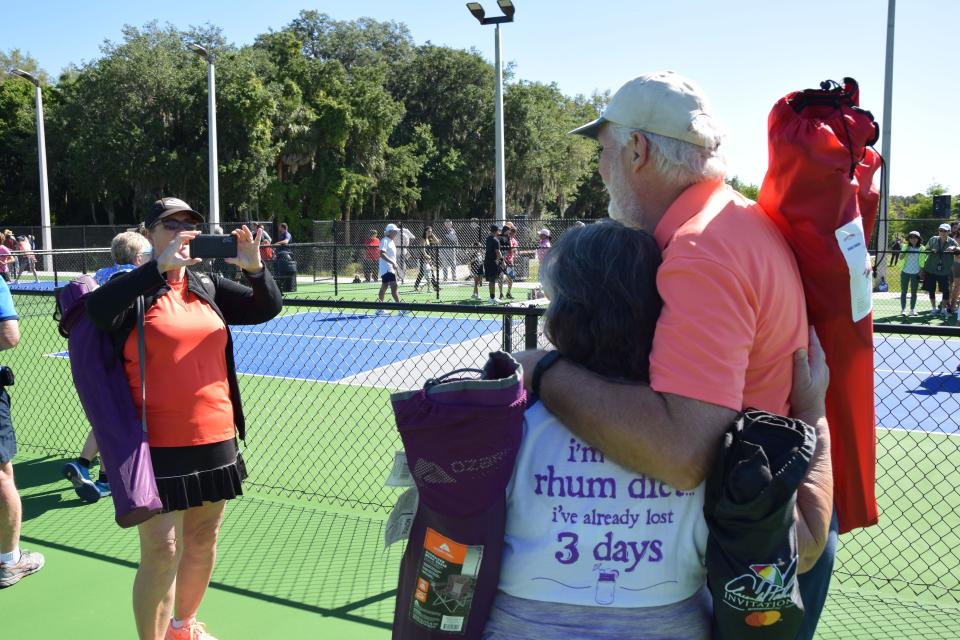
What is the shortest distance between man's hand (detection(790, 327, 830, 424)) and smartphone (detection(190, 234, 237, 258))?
231 cm

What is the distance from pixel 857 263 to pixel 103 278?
450 centimetres

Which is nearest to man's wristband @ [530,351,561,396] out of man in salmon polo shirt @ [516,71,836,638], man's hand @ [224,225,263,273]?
man in salmon polo shirt @ [516,71,836,638]

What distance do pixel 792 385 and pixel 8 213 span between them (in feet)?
166

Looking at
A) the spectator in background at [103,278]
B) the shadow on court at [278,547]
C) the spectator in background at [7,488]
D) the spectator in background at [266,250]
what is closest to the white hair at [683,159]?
the shadow on court at [278,547]

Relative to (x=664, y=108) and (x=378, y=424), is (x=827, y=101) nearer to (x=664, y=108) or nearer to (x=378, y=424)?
(x=664, y=108)

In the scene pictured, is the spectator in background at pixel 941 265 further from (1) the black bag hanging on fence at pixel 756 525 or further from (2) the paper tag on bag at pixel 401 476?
(2) the paper tag on bag at pixel 401 476

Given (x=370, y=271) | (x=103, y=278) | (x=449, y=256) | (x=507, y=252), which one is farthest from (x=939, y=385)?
(x=370, y=271)

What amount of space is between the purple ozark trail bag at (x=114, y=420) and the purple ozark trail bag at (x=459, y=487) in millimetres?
1655

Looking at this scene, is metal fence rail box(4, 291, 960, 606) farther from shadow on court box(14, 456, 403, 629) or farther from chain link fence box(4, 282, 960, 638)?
shadow on court box(14, 456, 403, 629)

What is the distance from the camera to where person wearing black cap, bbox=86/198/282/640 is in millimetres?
2984

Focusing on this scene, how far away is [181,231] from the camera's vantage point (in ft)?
10.8

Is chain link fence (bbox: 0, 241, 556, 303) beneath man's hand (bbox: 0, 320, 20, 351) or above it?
beneath

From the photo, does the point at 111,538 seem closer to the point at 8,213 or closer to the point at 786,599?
the point at 786,599

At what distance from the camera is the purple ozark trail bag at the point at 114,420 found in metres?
2.78
